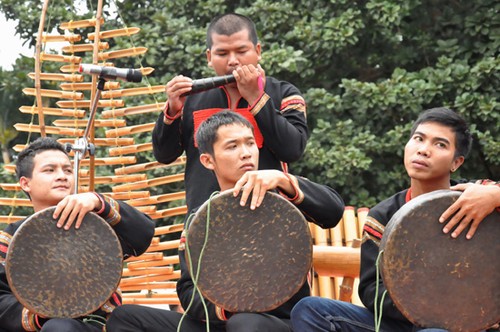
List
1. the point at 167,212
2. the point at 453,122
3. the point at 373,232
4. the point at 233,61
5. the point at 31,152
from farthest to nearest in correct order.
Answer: the point at 167,212
the point at 31,152
the point at 233,61
the point at 453,122
the point at 373,232

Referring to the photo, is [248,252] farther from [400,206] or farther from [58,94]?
[58,94]

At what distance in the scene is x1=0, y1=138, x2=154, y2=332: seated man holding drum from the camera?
403cm

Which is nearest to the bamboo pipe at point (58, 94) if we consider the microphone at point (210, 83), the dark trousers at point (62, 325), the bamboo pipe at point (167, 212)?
the bamboo pipe at point (167, 212)

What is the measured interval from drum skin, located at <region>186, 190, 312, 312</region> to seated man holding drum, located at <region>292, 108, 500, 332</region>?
218 mm

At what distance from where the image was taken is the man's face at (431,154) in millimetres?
4203

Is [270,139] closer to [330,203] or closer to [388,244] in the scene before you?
[330,203]

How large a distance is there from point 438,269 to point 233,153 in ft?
3.33

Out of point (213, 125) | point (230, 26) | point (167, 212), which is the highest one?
point (230, 26)

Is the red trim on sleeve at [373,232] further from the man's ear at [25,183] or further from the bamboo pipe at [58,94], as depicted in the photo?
the bamboo pipe at [58,94]

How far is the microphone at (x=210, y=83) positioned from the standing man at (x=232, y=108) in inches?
1.1

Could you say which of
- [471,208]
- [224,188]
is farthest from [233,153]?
[471,208]

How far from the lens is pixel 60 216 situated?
4.02 m

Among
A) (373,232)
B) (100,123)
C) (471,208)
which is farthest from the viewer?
(100,123)

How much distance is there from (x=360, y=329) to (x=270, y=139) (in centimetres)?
94
